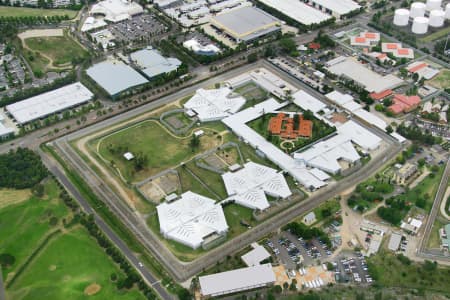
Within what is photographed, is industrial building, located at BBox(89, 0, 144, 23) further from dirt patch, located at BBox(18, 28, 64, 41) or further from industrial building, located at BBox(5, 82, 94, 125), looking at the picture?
industrial building, located at BBox(5, 82, 94, 125)

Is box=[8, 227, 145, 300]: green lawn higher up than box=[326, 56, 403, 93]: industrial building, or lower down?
lower down

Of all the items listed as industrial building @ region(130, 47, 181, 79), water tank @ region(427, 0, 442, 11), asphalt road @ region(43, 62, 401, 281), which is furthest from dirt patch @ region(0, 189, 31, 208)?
water tank @ region(427, 0, 442, 11)

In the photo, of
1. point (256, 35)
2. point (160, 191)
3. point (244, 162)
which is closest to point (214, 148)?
point (244, 162)

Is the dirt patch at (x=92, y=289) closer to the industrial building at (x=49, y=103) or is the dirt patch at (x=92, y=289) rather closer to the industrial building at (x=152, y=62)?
the industrial building at (x=49, y=103)

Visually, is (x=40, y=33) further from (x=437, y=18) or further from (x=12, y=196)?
(x=437, y=18)

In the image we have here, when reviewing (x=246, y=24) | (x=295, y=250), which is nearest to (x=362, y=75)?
(x=246, y=24)
